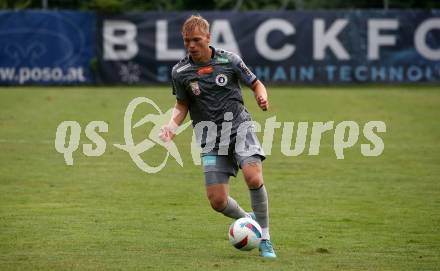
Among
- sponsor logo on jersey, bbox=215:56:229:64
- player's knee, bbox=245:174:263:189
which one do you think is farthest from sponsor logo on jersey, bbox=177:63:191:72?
player's knee, bbox=245:174:263:189

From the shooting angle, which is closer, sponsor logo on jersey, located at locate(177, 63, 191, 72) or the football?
the football

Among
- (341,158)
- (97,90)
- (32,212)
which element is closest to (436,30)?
(97,90)

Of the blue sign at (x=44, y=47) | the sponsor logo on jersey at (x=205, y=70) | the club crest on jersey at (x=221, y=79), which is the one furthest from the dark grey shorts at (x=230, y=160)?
the blue sign at (x=44, y=47)

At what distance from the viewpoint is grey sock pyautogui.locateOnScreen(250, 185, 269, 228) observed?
344 inches

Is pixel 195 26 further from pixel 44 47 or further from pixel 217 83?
pixel 44 47

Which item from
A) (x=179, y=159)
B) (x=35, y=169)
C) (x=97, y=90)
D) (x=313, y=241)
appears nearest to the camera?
(x=313, y=241)

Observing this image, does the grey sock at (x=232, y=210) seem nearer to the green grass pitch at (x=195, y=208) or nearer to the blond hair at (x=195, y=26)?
the green grass pitch at (x=195, y=208)

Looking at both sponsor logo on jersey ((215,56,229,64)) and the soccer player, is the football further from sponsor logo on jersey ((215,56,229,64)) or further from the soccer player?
sponsor logo on jersey ((215,56,229,64))

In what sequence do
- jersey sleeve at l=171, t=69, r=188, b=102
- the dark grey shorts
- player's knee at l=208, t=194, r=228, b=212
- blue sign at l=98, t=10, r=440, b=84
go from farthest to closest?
blue sign at l=98, t=10, r=440, b=84 < jersey sleeve at l=171, t=69, r=188, b=102 < player's knee at l=208, t=194, r=228, b=212 < the dark grey shorts

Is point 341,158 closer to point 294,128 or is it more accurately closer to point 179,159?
point 179,159

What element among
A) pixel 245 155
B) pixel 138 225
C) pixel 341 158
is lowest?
pixel 341 158

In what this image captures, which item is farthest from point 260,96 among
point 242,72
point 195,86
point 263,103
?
point 195,86

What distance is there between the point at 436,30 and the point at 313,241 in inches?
901

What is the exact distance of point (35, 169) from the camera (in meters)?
14.8
